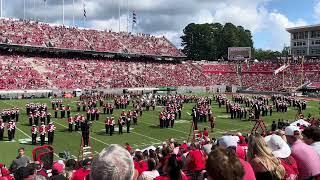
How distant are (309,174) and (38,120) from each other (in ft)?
68.9

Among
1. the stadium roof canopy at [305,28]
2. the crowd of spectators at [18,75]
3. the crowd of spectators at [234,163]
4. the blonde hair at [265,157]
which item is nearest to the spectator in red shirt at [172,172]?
the crowd of spectators at [234,163]

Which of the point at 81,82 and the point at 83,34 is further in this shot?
the point at 83,34

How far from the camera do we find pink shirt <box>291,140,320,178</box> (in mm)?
4355

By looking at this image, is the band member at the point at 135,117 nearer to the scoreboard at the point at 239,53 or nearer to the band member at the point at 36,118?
the band member at the point at 36,118

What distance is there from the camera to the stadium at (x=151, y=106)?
4406mm

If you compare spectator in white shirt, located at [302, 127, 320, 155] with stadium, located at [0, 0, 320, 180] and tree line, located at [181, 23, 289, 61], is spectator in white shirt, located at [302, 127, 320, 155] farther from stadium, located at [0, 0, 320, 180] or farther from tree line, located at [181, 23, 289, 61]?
tree line, located at [181, 23, 289, 61]

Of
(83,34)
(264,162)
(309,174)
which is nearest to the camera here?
(264,162)

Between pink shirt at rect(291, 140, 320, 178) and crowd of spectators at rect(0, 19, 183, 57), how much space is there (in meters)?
49.5

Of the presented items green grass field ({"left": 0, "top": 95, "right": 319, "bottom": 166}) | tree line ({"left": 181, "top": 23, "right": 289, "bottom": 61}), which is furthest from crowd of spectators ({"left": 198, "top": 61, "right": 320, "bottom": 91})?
green grass field ({"left": 0, "top": 95, "right": 319, "bottom": 166})

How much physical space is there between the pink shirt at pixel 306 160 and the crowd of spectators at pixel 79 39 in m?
49.5

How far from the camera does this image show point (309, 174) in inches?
172

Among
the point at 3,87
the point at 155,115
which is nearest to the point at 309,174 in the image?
the point at 155,115

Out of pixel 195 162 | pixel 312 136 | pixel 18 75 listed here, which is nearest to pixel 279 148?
pixel 312 136

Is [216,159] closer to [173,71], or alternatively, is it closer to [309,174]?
[309,174]
